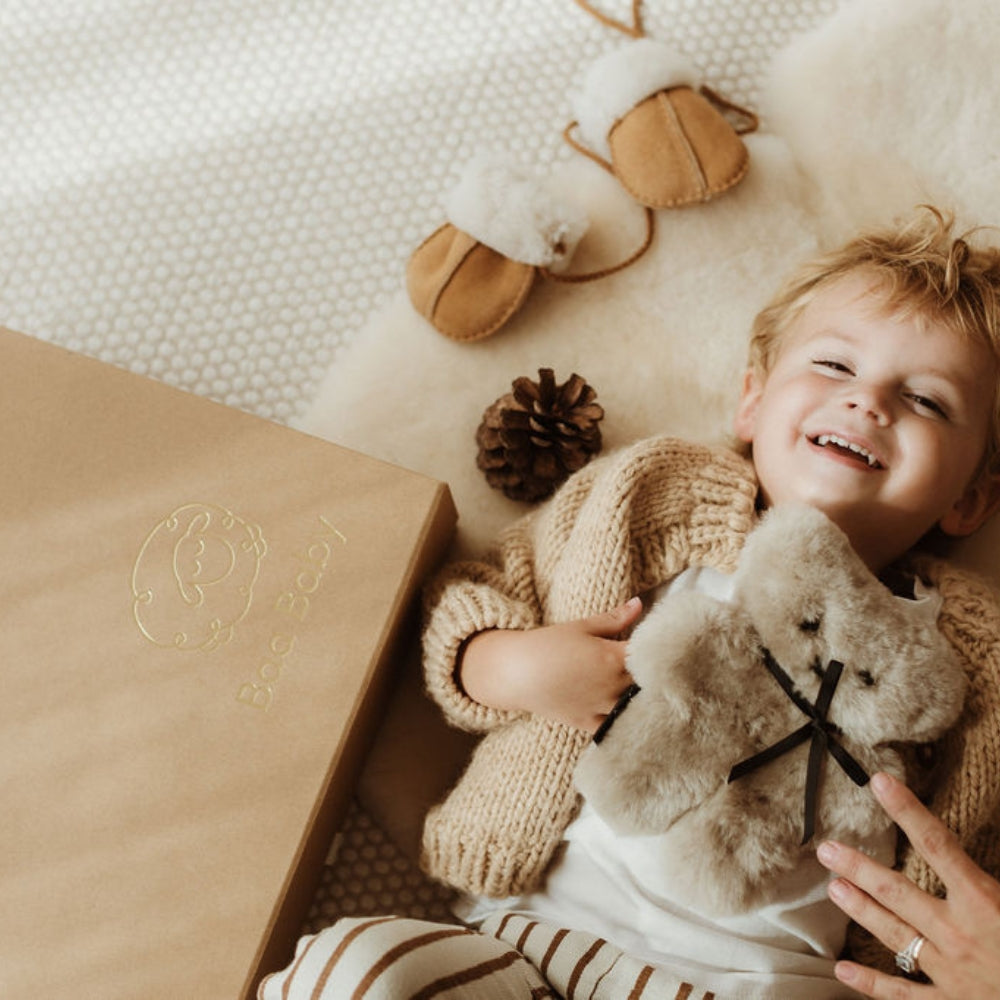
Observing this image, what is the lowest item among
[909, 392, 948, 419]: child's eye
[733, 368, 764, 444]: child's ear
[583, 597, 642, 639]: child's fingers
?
[583, 597, 642, 639]: child's fingers

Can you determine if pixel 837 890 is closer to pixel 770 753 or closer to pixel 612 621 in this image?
pixel 770 753

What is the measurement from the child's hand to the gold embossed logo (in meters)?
0.22

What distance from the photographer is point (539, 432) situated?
1044 millimetres

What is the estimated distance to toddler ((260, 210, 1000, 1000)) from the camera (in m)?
0.88

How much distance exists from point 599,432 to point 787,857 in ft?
1.49

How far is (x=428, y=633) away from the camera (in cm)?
96

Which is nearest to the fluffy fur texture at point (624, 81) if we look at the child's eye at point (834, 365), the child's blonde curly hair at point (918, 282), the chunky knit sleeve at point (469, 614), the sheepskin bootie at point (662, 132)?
the sheepskin bootie at point (662, 132)

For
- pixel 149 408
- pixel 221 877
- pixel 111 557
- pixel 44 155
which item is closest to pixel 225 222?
pixel 44 155

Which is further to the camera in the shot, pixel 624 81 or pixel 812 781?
pixel 624 81

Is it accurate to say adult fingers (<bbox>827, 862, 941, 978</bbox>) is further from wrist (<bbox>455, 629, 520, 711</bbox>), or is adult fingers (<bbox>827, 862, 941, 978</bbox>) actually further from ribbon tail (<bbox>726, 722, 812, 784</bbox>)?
wrist (<bbox>455, 629, 520, 711</bbox>)

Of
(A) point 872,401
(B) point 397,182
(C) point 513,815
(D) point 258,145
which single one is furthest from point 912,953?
(D) point 258,145

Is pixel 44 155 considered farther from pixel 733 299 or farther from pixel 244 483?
pixel 733 299

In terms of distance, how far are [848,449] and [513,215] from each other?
1.38ft

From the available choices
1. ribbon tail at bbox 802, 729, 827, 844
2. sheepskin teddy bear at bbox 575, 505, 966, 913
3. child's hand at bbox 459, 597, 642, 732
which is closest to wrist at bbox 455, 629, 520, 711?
child's hand at bbox 459, 597, 642, 732
